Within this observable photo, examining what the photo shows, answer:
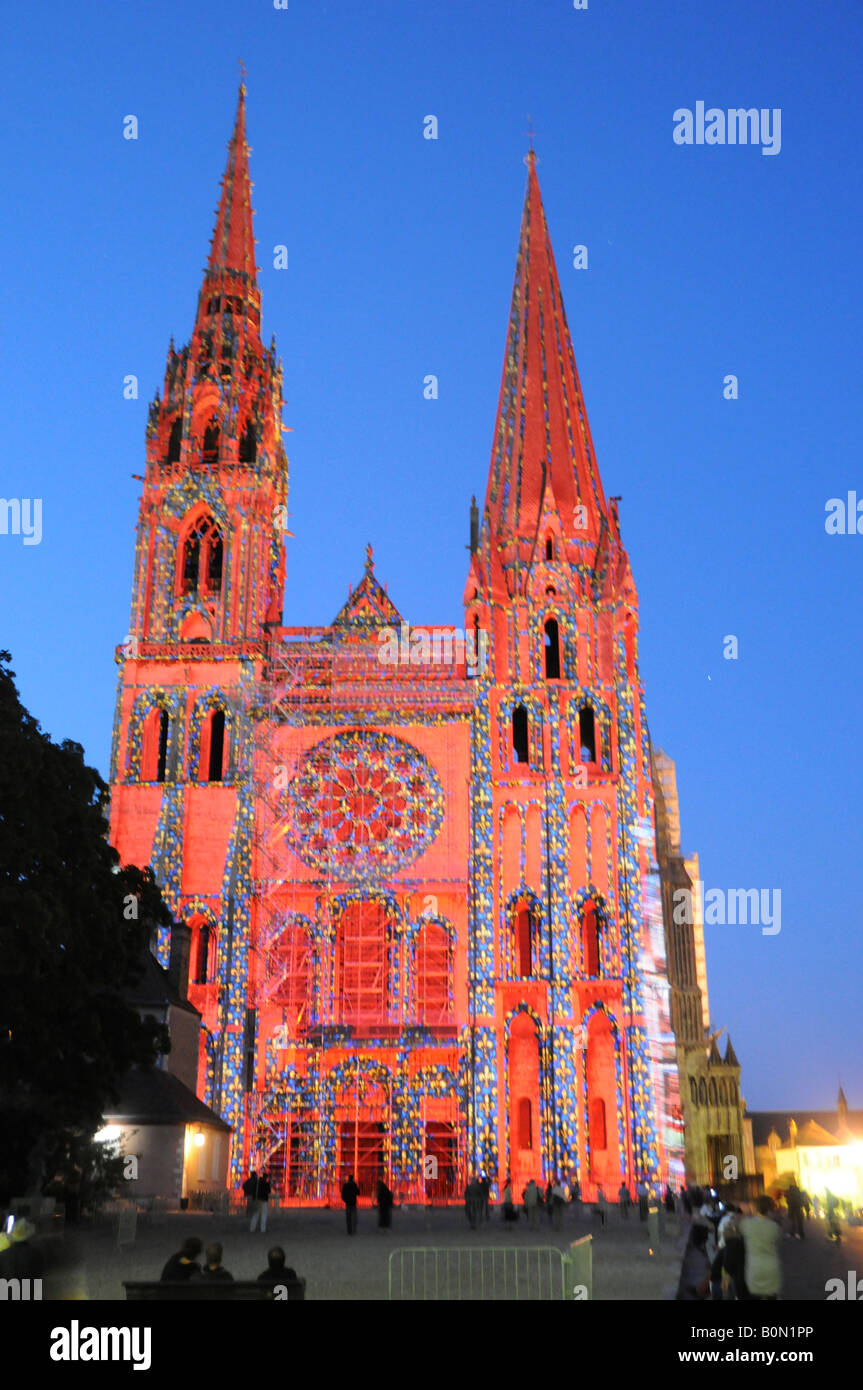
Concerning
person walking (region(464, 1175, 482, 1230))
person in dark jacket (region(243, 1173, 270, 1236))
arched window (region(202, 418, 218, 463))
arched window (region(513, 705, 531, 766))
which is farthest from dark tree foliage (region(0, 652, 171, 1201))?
arched window (region(202, 418, 218, 463))

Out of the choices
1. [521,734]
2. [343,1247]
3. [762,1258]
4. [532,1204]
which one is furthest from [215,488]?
[762,1258]

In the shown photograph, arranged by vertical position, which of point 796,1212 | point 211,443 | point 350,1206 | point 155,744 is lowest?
point 796,1212

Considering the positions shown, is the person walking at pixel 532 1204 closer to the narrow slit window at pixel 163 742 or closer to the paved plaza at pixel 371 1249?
the paved plaza at pixel 371 1249

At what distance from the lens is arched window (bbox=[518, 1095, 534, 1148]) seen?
47.2 metres

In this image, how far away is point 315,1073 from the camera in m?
47.2

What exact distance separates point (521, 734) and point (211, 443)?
16861 millimetres

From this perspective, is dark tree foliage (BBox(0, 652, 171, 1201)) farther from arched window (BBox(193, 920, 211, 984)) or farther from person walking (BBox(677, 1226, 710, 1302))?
arched window (BBox(193, 920, 211, 984))

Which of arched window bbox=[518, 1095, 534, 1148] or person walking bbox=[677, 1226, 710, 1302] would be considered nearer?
person walking bbox=[677, 1226, 710, 1302]

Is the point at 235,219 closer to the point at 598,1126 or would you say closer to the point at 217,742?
the point at 217,742

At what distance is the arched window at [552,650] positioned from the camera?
5425cm

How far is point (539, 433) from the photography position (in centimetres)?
5906

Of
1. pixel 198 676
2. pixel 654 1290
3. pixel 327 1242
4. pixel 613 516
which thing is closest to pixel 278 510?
pixel 198 676

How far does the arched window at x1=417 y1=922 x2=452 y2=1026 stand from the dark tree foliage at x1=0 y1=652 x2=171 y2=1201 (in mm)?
21381
